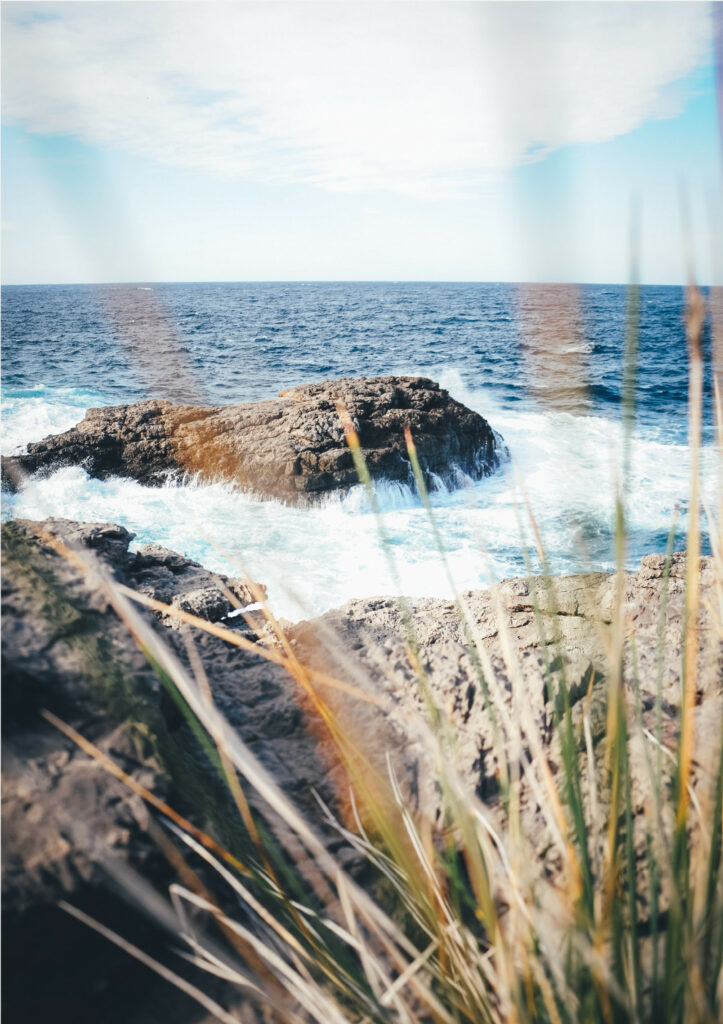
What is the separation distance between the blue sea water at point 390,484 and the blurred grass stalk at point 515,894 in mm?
227

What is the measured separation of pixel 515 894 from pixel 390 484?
29.5ft

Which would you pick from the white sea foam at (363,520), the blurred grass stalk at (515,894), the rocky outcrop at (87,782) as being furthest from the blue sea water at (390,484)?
the rocky outcrop at (87,782)

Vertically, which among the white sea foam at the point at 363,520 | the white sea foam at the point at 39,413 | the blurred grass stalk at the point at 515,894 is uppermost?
the white sea foam at the point at 39,413

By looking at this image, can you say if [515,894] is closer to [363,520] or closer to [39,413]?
[363,520]

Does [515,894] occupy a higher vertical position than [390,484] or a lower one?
higher

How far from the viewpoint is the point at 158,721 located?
1.15 m

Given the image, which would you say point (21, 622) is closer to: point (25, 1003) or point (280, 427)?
point (25, 1003)

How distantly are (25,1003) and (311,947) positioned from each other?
0.44 m

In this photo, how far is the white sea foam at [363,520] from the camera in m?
6.59

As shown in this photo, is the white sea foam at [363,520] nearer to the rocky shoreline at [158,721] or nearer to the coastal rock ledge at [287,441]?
the coastal rock ledge at [287,441]

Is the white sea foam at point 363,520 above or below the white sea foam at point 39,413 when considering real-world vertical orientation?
below

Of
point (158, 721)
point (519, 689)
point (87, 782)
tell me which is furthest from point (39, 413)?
point (519, 689)

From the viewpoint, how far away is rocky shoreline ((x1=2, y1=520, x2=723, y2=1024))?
0.90 metres

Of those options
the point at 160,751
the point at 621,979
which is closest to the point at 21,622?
the point at 160,751
